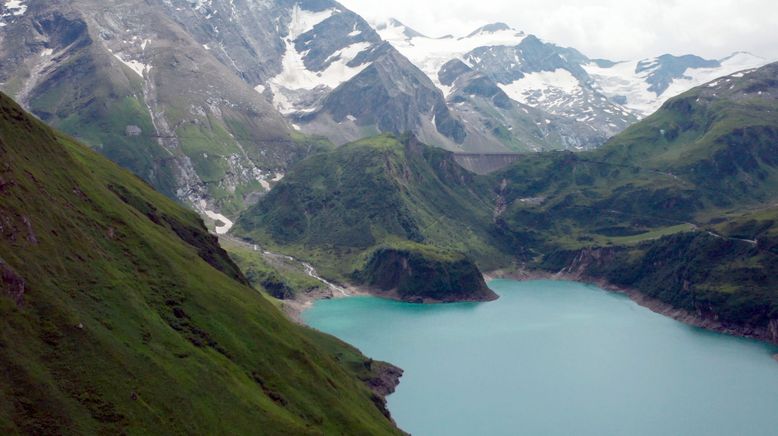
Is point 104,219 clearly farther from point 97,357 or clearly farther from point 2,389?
point 2,389

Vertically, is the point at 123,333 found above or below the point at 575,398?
below

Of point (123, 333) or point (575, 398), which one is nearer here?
point (123, 333)

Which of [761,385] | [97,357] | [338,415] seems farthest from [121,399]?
[761,385]

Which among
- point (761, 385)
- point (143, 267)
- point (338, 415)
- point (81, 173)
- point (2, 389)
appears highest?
point (761, 385)

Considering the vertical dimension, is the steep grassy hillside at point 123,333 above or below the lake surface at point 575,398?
below

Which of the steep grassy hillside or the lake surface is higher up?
the lake surface

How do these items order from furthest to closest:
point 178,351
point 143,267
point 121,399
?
point 143,267 → point 178,351 → point 121,399

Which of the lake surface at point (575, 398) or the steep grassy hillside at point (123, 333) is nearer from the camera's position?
the steep grassy hillside at point (123, 333)

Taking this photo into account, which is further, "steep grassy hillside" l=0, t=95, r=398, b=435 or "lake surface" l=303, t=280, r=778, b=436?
"lake surface" l=303, t=280, r=778, b=436
